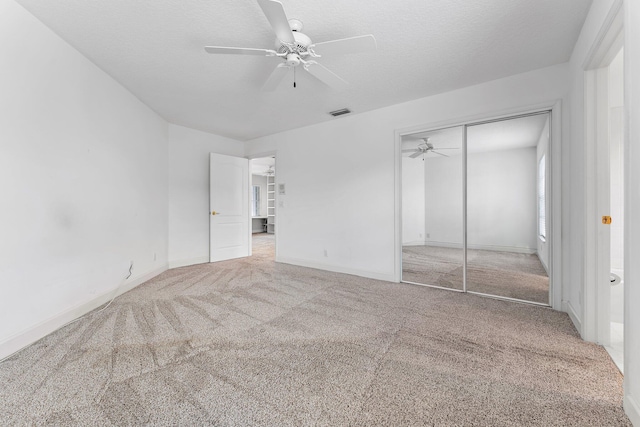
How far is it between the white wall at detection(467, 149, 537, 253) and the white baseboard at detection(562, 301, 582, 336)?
79cm

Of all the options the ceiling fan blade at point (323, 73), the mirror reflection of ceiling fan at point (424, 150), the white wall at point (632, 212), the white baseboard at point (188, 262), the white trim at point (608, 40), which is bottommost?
the white baseboard at point (188, 262)

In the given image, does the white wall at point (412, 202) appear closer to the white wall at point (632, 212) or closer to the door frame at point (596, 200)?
the door frame at point (596, 200)

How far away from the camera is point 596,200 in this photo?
1.98 meters

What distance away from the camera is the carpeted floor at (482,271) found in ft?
10.2

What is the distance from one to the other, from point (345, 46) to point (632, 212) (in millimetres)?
2016

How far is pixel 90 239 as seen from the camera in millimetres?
2746

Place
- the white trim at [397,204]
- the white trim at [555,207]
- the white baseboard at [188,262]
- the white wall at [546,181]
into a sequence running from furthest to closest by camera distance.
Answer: the white baseboard at [188,262] → the white trim at [397,204] → the white wall at [546,181] → the white trim at [555,207]

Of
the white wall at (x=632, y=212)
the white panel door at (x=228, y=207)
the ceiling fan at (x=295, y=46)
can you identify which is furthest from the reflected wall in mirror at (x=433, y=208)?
the white panel door at (x=228, y=207)

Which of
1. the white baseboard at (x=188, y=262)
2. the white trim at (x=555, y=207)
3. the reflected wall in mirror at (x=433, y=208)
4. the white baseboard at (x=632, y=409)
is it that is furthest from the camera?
the white baseboard at (x=188, y=262)

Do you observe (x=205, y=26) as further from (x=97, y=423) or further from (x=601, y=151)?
(x=601, y=151)

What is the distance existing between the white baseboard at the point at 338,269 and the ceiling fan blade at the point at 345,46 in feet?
9.53

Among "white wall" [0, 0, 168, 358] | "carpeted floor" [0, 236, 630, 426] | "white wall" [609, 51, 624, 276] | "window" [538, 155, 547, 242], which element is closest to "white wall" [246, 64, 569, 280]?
"white wall" [609, 51, 624, 276]

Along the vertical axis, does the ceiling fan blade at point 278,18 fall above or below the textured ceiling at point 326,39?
below

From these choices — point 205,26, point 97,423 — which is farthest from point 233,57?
point 97,423
